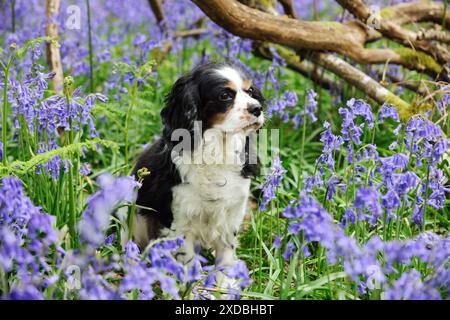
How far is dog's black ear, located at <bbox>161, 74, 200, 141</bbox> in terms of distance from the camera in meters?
3.59

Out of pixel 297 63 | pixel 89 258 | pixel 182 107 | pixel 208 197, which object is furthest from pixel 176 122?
pixel 297 63

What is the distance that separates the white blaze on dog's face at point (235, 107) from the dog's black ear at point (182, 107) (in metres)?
0.13

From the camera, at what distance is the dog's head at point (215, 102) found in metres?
3.49

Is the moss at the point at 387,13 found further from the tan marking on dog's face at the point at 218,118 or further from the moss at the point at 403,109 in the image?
the tan marking on dog's face at the point at 218,118

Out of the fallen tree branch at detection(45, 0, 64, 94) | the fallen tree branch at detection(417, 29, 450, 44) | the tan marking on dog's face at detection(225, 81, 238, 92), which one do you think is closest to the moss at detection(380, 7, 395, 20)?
the fallen tree branch at detection(417, 29, 450, 44)

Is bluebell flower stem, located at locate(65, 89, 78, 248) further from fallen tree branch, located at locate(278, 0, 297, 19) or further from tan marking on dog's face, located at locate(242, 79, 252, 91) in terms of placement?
fallen tree branch, located at locate(278, 0, 297, 19)

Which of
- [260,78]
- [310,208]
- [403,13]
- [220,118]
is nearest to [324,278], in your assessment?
[310,208]

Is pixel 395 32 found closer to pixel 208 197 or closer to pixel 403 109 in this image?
pixel 403 109

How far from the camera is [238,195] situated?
3.71 m

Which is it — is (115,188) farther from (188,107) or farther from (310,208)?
→ (188,107)

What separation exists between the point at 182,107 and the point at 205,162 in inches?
13.9

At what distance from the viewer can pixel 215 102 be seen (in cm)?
356

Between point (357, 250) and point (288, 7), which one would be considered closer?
point (357, 250)

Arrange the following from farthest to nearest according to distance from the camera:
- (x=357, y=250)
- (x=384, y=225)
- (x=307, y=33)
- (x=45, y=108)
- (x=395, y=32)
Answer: (x=395, y=32)
(x=307, y=33)
(x=45, y=108)
(x=384, y=225)
(x=357, y=250)
